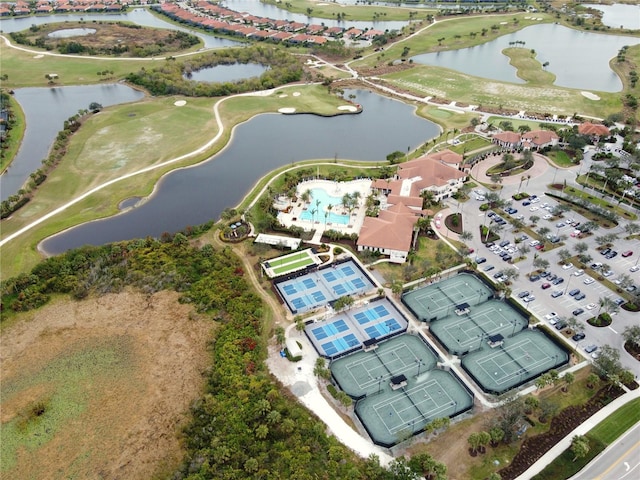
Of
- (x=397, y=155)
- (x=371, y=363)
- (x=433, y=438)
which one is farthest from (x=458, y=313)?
(x=397, y=155)

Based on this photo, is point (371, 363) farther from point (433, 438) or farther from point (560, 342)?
point (560, 342)

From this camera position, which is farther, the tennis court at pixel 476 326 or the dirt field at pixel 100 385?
the tennis court at pixel 476 326

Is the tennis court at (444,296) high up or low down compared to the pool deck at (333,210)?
down

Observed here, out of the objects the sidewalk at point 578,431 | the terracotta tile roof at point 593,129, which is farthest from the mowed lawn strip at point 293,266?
the terracotta tile roof at point 593,129

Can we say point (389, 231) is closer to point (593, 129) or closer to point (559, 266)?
point (559, 266)

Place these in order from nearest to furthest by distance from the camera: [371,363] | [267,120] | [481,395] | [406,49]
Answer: [481,395], [371,363], [267,120], [406,49]

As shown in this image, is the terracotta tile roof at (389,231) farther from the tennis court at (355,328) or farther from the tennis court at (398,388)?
the tennis court at (398,388)

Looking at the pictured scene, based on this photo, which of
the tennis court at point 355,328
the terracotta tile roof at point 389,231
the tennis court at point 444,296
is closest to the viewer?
the tennis court at point 355,328

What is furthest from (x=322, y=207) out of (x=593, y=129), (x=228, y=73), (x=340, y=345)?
(x=228, y=73)
